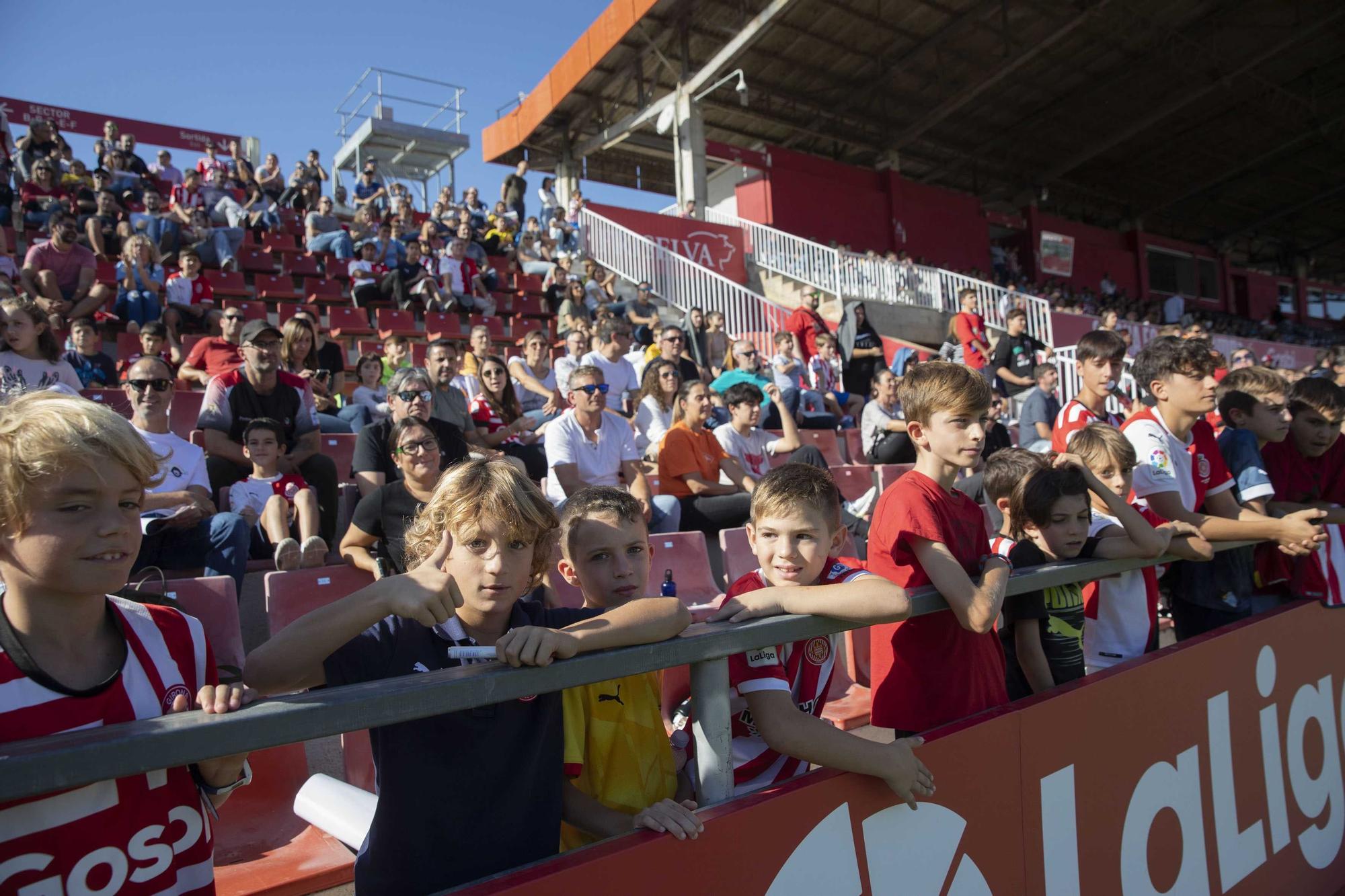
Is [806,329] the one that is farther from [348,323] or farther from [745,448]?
[348,323]

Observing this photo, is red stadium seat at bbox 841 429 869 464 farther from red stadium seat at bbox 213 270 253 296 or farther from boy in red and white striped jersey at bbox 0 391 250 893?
boy in red and white striped jersey at bbox 0 391 250 893

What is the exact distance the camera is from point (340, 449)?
5.89 m

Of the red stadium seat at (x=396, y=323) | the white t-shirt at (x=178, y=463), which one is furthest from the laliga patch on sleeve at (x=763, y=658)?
the red stadium seat at (x=396, y=323)

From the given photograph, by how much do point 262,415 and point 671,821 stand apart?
424cm

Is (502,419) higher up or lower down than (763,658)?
higher up

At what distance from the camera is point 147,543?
12.0 feet

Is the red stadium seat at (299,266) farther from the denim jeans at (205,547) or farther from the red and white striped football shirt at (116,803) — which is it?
the red and white striped football shirt at (116,803)

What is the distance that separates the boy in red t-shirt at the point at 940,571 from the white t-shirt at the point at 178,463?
3.31m

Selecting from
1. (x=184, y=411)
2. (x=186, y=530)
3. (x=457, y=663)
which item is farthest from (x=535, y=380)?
(x=457, y=663)

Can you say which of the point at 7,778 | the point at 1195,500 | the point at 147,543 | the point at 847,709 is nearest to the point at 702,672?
the point at 7,778

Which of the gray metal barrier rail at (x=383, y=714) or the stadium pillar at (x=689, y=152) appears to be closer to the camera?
the gray metal barrier rail at (x=383, y=714)

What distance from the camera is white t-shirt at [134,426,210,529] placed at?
13.1 feet

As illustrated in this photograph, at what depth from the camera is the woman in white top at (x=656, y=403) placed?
6.56 meters

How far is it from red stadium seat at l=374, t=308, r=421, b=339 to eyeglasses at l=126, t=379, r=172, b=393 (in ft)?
19.4
